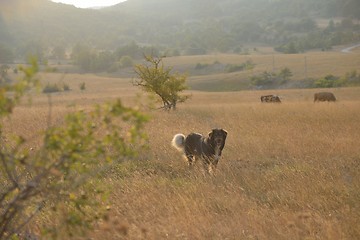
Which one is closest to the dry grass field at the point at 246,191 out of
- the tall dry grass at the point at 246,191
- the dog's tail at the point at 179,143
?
the tall dry grass at the point at 246,191

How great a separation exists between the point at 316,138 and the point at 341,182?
16.2ft

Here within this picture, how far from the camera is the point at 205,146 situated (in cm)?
871

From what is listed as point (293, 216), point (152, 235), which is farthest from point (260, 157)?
point (152, 235)

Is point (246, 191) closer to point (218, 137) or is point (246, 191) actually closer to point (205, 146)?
point (218, 137)

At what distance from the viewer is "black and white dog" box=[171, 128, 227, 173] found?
831 centimetres

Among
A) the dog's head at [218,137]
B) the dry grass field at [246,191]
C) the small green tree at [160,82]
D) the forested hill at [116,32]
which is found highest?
the forested hill at [116,32]

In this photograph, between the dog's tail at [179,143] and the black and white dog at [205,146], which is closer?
the black and white dog at [205,146]

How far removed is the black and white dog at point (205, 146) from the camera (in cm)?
831

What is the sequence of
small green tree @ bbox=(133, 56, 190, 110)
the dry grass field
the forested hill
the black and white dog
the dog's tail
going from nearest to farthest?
the dry grass field
the black and white dog
the dog's tail
small green tree @ bbox=(133, 56, 190, 110)
the forested hill

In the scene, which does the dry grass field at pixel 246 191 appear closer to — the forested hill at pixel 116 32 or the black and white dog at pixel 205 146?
the black and white dog at pixel 205 146

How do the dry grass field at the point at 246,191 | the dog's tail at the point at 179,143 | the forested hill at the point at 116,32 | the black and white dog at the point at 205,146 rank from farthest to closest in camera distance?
the forested hill at the point at 116,32
the dog's tail at the point at 179,143
the black and white dog at the point at 205,146
the dry grass field at the point at 246,191

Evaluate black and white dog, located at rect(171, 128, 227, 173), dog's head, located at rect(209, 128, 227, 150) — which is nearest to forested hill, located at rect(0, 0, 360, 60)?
black and white dog, located at rect(171, 128, 227, 173)

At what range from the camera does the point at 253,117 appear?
1619cm

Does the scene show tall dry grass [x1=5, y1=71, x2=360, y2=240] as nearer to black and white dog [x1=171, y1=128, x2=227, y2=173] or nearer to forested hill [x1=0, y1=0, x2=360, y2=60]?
black and white dog [x1=171, y1=128, x2=227, y2=173]
